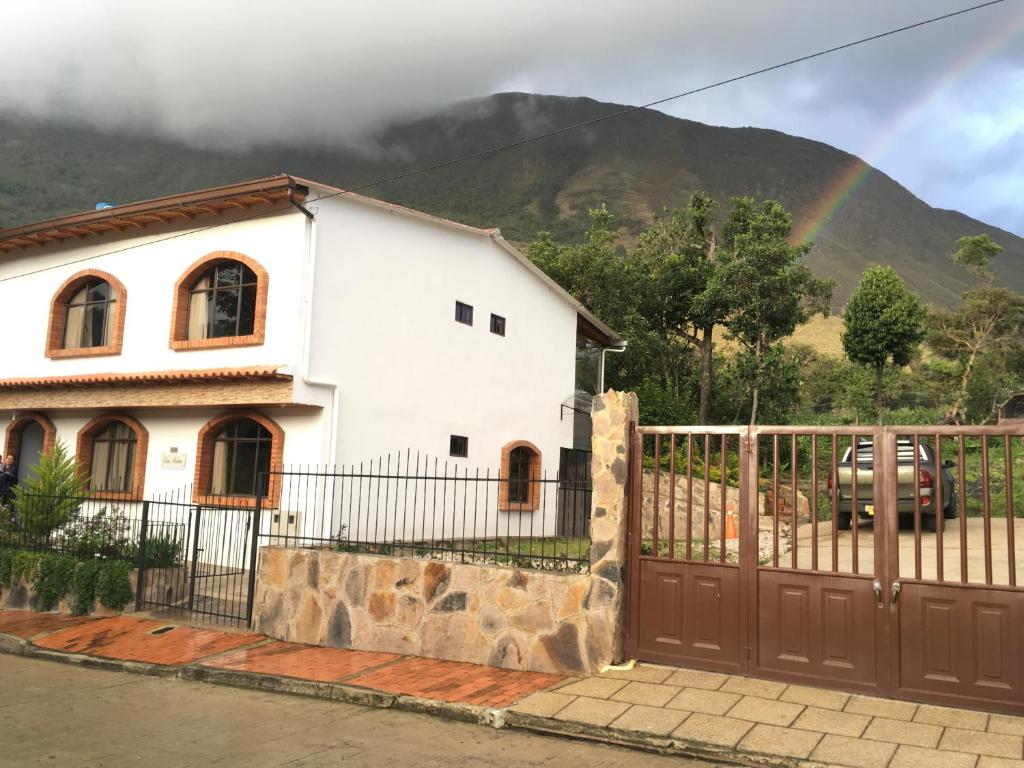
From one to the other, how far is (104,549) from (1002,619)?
11206 mm

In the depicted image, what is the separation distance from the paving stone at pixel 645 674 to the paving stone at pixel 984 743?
7.61 ft

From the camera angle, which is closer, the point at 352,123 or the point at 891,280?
the point at 891,280

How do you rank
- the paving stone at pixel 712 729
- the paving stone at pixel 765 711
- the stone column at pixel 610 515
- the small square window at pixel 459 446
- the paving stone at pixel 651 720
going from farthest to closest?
the small square window at pixel 459 446 → the stone column at pixel 610 515 → the paving stone at pixel 765 711 → the paving stone at pixel 651 720 → the paving stone at pixel 712 729

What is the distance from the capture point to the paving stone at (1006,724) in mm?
5938

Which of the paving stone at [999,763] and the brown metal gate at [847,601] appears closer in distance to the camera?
the paving stone at [999,763]

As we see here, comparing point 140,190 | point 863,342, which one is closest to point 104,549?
point 863,342

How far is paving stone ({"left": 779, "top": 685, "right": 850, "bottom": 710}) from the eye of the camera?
259 inches

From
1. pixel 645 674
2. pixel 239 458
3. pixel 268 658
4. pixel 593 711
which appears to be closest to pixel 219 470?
pixel 239 458

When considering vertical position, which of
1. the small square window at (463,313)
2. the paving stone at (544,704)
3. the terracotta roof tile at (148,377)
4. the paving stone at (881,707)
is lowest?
the paving stone at (544,704)

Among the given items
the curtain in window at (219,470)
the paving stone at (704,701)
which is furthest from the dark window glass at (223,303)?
the paving stone at (704,701)

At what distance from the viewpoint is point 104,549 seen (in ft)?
38.6

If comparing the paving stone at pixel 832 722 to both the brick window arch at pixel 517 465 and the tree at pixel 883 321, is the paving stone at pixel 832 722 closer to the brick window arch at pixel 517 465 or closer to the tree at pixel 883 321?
the brick window arch at pixel 517 465

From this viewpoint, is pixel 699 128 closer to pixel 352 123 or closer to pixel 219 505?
pixel 352 123

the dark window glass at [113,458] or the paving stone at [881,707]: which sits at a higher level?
the dark window glass at [113,458]
